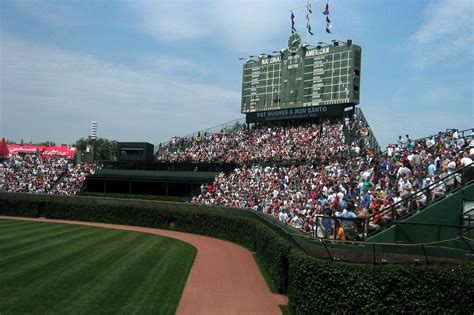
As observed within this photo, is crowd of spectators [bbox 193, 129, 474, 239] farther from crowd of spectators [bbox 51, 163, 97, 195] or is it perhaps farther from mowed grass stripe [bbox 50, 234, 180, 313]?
crowd of spectators [bbox 51, 163, 97, 195]

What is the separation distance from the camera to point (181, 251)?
2264 cm

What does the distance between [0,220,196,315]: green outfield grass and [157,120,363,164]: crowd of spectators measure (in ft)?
36.2

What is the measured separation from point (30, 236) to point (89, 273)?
385 inches

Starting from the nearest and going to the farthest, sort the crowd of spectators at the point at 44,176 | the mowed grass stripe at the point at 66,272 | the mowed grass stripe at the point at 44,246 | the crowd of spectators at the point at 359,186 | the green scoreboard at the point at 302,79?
the mowed grass stripe at the point at 66,272, the crowd of spectators at the point at 359,186, the mowed grass stripe at the point at 44,246, the green scoreboard at the point at 302,79, the crowd of spectators at the point at 44,176

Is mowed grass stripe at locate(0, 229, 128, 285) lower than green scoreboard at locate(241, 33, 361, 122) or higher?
lower

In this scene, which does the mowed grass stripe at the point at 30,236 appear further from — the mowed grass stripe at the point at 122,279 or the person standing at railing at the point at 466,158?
the person standing at railing at the point at 466,158

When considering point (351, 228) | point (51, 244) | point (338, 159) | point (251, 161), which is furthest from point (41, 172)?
point (351, 228)

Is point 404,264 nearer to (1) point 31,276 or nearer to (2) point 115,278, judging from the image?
(2) point 115,278

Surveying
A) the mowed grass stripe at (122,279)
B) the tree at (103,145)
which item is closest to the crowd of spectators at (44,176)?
the mowed grass stripe at (122,279)

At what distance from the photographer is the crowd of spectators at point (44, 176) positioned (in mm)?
44688

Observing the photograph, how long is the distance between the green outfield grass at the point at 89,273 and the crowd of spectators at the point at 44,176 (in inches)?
765

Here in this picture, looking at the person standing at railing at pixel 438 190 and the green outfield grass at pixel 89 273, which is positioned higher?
the person standing at railing at pixel 438 190

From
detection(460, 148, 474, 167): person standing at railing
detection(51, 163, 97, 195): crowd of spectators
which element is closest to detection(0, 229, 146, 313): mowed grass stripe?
detection(460, 148, 474, 167): person standing at railing

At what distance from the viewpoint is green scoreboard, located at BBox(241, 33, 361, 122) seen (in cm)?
3309
